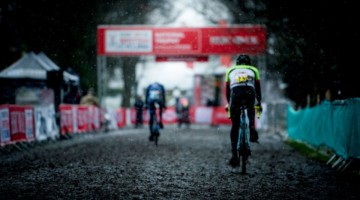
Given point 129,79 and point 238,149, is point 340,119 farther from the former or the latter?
point 129,79

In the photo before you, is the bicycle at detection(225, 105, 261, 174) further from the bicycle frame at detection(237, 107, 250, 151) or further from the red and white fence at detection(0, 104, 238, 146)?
the red and white fence at detection(0, 104, 238, 146)

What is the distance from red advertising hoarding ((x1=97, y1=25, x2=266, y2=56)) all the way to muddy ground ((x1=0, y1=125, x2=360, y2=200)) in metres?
17.7

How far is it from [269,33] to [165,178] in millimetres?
18056

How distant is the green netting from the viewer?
33.3 feet

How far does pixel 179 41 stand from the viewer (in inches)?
1230

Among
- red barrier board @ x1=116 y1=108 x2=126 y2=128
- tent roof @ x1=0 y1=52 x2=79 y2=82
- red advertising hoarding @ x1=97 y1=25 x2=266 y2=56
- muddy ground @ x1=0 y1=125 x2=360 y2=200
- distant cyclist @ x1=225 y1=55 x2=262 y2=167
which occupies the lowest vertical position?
muddy ground @ x1=0 y1=125 x2=360 y2=200

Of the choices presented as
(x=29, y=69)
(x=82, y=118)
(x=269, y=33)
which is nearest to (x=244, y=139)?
(x=29, y=69)

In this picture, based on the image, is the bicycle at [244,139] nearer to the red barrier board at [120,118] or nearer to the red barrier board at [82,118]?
the red barrier board at [82,118]

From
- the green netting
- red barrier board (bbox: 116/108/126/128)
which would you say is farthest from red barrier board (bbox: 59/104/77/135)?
red barrier board (bbox: 116/108/126/128)

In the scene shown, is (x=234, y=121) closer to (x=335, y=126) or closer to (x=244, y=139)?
(x=244, y=139)


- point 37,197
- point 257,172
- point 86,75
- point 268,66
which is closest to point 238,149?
point 257,172

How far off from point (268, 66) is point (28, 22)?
16805mm

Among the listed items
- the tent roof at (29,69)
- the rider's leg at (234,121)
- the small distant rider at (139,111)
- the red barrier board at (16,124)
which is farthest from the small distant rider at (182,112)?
the rider's leg at (234,121)

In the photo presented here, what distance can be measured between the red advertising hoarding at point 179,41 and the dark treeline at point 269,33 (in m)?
1.22
